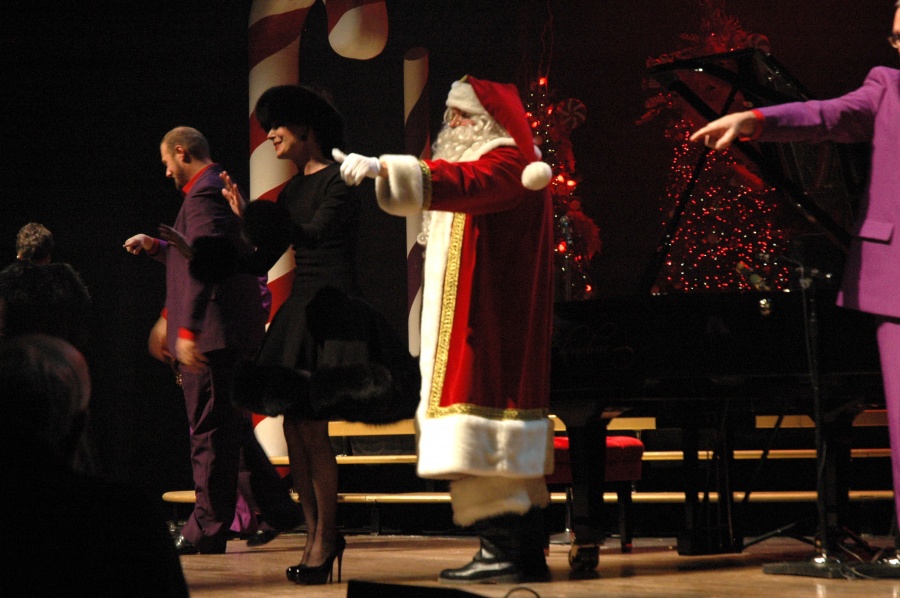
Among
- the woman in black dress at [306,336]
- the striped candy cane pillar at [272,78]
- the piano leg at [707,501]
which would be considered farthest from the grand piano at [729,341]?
the striped candy cane pillar at [272,78]

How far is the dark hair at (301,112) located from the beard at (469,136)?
1.03 feet

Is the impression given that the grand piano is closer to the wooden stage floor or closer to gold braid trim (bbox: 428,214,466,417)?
the wooden stage floor

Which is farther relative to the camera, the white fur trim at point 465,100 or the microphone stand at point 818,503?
the white fur trim at point 465,100

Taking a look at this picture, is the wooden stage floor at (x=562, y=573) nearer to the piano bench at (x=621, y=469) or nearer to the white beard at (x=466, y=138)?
the piano bench at (x=621, y=469)

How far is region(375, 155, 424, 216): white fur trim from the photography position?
2.79m

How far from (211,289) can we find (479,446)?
167cm

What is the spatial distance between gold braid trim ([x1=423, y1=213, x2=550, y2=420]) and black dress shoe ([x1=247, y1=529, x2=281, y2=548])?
2208 millimetres

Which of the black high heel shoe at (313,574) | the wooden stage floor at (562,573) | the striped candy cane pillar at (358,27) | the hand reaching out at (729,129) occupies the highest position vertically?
the striped candy cane pillar at (358,27)

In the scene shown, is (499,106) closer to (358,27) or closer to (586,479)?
(586,479)

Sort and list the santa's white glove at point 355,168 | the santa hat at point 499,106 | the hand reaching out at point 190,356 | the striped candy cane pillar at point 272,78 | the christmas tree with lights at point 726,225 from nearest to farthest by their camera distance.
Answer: the santa's white glove at point 355,168, the santa hat at point 499,106, the hand reaching out at point 190,356, the striped candy cane pillar at point 272,78, the christmas tree with lights at point 726,225

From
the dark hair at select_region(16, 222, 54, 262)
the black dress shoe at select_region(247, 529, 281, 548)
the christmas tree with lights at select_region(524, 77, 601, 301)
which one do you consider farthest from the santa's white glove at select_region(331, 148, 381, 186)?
the christmas tree with lights at select_region(524, 77, 601, 301)

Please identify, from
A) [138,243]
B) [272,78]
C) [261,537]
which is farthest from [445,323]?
[272,78]

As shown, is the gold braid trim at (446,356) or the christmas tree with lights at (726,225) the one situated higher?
the christmas tree with lights at (726,225)

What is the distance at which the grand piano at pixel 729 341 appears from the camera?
3.22 m
